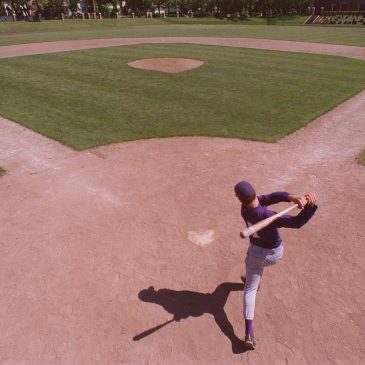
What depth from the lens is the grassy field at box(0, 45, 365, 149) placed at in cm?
1096

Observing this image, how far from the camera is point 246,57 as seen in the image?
71.8ft

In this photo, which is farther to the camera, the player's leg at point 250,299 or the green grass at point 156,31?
the green grass at point 156,31

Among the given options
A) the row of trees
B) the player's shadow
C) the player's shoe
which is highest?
the player's shoe

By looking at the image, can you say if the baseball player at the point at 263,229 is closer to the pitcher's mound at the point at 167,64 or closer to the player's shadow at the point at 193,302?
the player's shadow at the point at 193,302

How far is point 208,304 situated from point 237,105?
965cm

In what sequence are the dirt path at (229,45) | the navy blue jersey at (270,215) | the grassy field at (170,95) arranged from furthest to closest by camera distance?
the dirt path at (229,45)
the grassy field at (170,95)
the navy blue jersey at (270,215)

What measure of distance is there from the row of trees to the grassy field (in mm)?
46304

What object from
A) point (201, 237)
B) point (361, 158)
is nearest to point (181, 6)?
point (361, 158)

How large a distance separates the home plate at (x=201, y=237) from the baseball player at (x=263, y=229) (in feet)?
5.30

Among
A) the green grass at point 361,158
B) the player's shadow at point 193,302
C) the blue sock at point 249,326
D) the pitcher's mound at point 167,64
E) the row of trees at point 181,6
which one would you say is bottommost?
the row of trees at point 181,6

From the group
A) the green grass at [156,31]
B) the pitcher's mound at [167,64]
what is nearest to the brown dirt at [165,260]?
the pitcher's mound at [167,64]

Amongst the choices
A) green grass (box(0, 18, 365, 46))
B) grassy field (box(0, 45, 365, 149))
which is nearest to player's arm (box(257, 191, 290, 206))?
Answer: grassy field (box(0, 45, 365, 149))

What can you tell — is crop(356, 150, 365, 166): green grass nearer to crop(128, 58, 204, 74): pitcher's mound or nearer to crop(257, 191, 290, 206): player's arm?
crop(257, 191, 290, 206): player's arm

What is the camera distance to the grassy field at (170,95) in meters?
11.0
